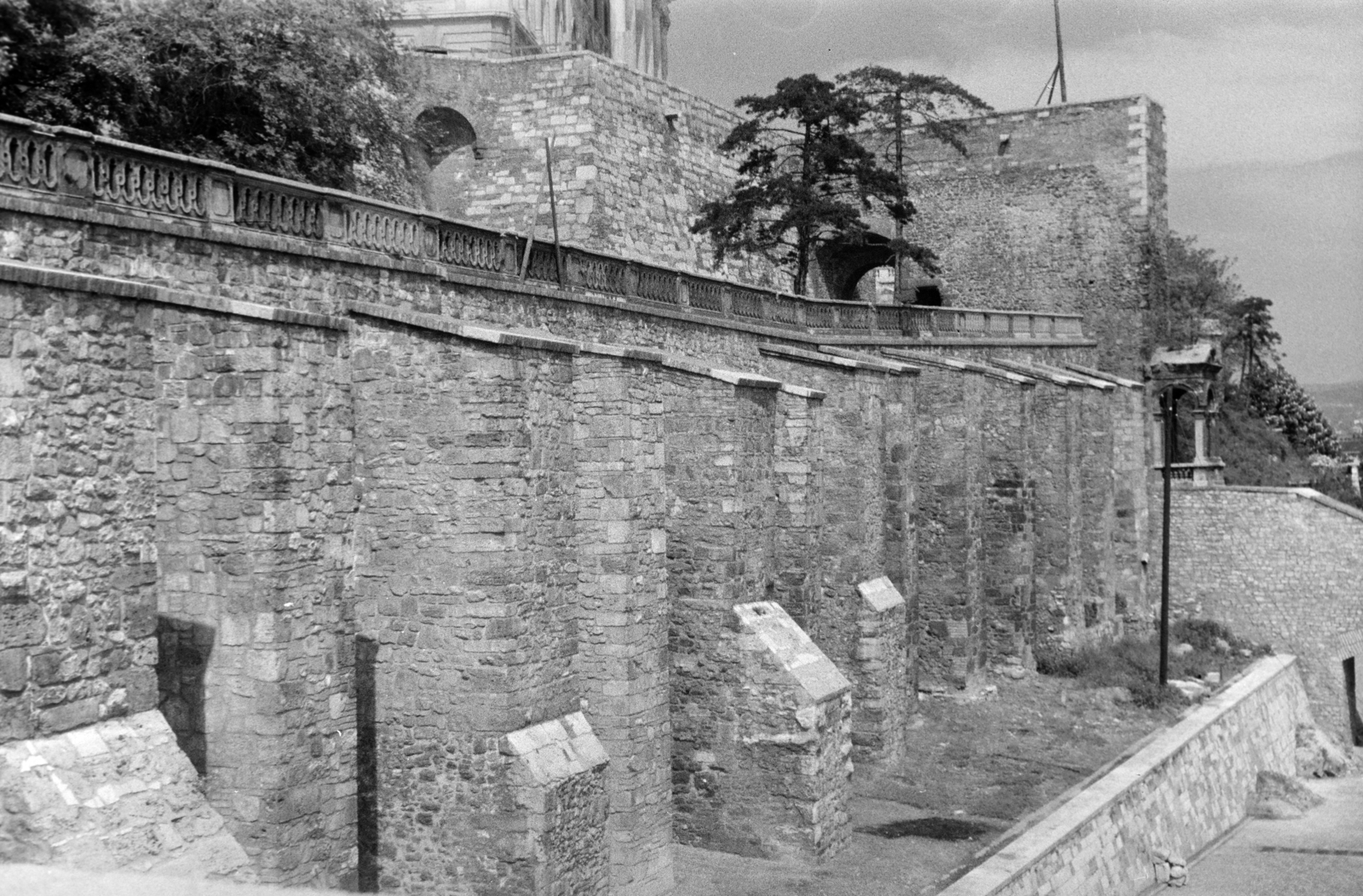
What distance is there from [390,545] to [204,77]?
10876 millimetres

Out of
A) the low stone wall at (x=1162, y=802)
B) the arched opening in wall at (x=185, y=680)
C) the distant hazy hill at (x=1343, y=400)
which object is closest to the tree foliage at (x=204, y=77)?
the arched opening in wall at (x=185, y=680)

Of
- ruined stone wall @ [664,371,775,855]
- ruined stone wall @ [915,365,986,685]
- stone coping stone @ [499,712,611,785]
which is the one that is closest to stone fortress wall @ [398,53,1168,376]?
ruined stone wall @ [915,365,986,685]

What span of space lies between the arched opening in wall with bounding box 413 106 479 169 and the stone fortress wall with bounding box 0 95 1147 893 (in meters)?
12.0

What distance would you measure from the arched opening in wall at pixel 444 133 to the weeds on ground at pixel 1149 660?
44.7 ft

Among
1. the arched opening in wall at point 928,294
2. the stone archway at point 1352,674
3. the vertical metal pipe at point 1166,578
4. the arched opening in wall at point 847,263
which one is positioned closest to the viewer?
the vertical metal pipe at point 1166,578

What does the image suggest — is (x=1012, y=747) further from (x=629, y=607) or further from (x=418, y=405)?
(x=418, y=405)

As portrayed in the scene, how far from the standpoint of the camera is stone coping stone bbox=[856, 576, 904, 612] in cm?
1795

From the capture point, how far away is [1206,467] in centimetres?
3531

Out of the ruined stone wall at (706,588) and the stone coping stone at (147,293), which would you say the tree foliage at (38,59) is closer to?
the ruined stone wall at (706,588)


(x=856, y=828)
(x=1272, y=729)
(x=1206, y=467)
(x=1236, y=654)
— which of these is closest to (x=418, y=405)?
(x=856, y=828)

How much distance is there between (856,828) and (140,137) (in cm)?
1208

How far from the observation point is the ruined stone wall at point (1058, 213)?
34750 mm

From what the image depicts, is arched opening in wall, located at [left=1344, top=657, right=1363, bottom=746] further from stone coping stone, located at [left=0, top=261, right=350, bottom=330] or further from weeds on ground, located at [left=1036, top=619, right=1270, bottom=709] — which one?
stone coping stone, located at [left=0, top=261, right=350, bottom=330]

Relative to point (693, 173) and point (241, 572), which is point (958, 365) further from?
point (241, 572)
